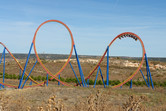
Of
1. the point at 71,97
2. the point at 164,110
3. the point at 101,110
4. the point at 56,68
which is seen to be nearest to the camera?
the point at 101,110

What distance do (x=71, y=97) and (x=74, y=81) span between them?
632 inches

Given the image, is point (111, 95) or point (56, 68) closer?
point (111, 95)

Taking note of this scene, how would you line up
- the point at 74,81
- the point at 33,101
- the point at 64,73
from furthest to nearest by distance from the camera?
the point at 64,73, the point at 74,81, the point at 33,101

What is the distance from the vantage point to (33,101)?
11617 millimetres

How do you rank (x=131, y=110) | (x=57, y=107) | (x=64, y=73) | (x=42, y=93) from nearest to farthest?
(x=57, y=107) → (x=131, y=110) → (x=42, y=93) → (x=64, y=73)

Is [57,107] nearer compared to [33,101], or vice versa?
[57,107]

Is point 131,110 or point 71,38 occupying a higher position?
point 71,38

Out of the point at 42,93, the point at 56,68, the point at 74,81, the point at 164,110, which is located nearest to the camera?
the point at 164,110

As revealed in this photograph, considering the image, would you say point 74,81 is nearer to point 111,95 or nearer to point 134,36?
point 134,36

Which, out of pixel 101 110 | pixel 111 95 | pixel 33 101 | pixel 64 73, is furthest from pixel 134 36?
pixel 64 73

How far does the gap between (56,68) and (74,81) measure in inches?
817

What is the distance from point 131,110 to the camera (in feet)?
18.1

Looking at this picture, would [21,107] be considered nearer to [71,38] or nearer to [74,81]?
[71,38]

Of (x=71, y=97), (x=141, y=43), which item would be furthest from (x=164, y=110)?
(x=141, y=43)
